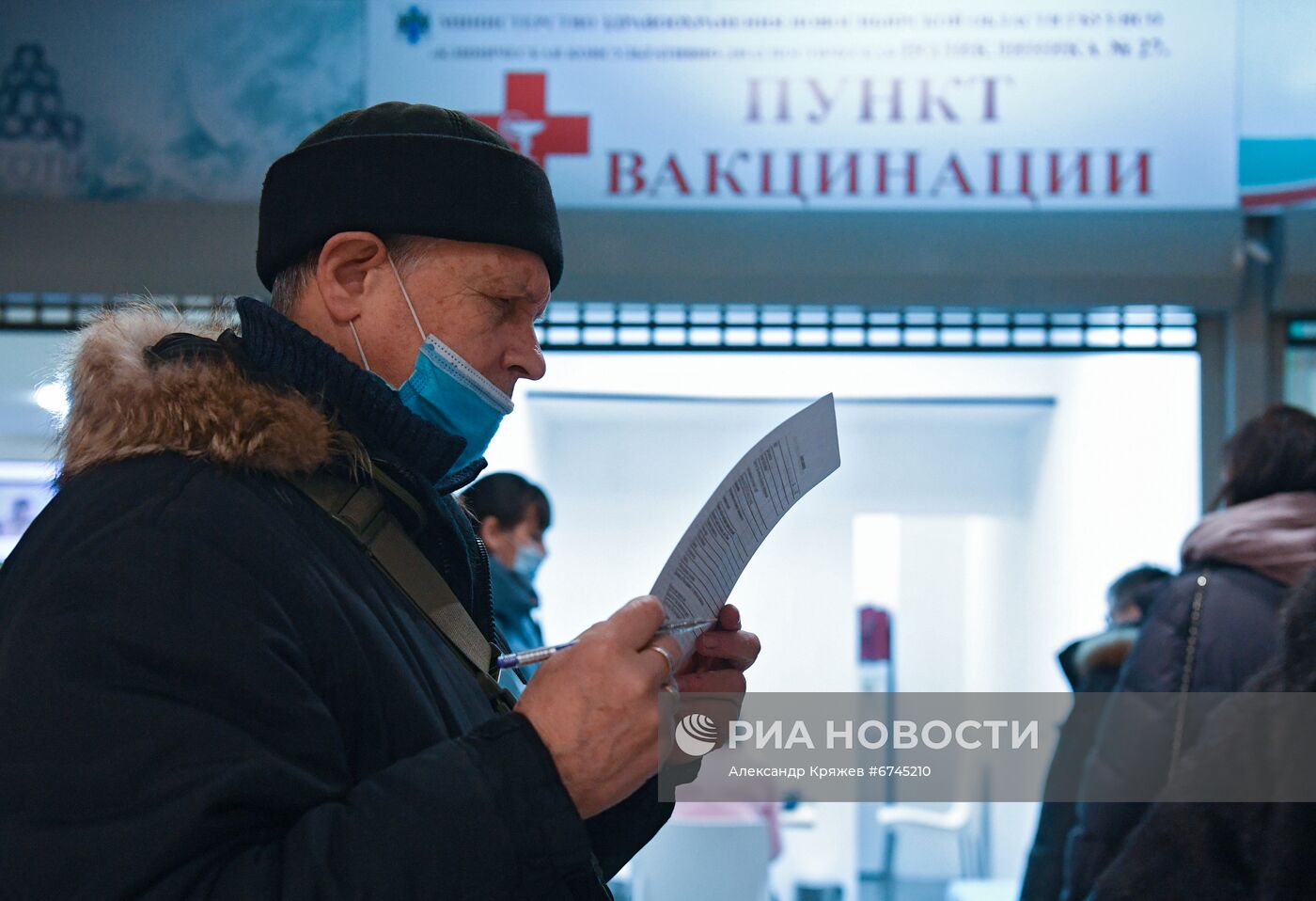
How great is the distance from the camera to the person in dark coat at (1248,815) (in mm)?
1379

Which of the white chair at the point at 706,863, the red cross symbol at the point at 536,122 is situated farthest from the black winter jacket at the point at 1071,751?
the red cross symbol at the point at 536,122

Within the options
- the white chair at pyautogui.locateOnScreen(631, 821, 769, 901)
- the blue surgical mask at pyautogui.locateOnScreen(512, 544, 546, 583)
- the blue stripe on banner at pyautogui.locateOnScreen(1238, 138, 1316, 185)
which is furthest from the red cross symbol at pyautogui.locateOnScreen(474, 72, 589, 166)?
the white chair at pyautogui.locateOnScreen(631, 821, 769, 901)

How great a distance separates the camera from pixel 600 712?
3.16 feet

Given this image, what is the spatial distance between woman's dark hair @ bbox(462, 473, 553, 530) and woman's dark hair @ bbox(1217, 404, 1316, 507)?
203 cm

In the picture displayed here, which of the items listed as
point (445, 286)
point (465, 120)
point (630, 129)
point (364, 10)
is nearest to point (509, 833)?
point (445, 286)

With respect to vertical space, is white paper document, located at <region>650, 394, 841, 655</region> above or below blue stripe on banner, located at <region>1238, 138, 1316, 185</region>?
below

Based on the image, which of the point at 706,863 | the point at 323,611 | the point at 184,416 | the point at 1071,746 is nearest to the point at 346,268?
the point at 184,416

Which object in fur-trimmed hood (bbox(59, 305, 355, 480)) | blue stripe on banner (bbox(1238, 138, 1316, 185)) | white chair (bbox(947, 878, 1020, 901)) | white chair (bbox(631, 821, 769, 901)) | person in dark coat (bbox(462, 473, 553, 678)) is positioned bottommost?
white chair (bbox(947, 878, 1020, 901))

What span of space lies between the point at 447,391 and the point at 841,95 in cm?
289

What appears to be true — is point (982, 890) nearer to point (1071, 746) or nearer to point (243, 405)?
point (1071, 746)

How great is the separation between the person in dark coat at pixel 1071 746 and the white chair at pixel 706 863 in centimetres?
115

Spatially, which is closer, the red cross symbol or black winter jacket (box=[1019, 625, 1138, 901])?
black winter jacket (box=[1019, 625, 1138, 901])

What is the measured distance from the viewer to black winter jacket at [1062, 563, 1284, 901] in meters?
2.70

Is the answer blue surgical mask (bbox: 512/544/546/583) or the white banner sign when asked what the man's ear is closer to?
blue surgical mask (bbox: 512/544/546/583)
